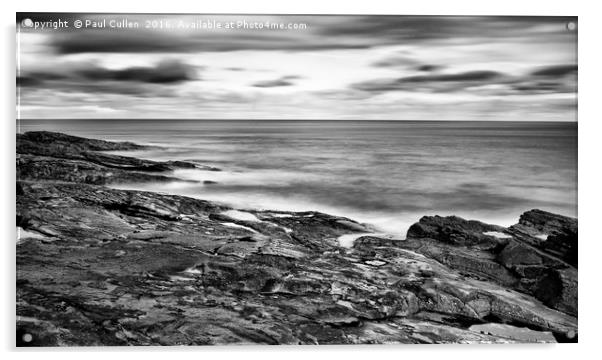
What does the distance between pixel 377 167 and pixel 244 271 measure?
84cm

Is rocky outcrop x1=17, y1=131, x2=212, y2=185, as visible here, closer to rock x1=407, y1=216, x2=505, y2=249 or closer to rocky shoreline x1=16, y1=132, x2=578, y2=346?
rocky shoreline x1=16, y1=132, x2=578, y2=346

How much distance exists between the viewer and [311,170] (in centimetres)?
307

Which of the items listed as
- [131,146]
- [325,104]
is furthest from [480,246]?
[131,146]

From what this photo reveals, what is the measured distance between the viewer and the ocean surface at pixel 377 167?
10.0 ft

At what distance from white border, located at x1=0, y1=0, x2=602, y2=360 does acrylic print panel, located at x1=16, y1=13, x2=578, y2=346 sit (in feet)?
0.18

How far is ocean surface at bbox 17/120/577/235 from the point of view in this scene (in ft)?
10.0

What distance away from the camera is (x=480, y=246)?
3.09m

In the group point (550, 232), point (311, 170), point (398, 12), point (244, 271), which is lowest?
point (244, 271)

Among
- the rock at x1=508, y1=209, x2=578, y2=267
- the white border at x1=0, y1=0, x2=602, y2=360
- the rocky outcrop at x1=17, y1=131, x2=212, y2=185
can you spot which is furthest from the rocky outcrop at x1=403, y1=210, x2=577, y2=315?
the rocky outcrop at x1=17, y1=131, x2=212, y2=185

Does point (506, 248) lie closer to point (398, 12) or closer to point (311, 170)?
point (311, 170)

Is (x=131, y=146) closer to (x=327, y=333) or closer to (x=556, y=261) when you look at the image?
(x=327, y=333)

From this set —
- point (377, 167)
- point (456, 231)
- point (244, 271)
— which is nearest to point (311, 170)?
point (377, 167)

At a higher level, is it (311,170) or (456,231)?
(311,170)

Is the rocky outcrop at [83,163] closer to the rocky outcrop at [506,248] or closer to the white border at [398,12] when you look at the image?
the white border at [398,12]
